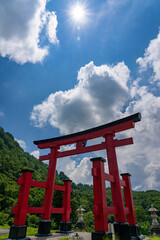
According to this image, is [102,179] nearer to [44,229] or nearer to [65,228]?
[44,229]

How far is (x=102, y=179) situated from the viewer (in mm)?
5785

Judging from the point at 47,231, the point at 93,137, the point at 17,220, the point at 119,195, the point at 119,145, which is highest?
the point at 93,137

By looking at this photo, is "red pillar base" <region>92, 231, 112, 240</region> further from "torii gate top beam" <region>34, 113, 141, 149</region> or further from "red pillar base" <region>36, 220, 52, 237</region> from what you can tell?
"torii gate top beam" <region>34, 113, 141, 149</region>

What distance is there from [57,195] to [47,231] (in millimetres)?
5622

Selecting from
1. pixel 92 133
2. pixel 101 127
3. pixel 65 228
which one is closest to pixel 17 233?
pixel 65 228

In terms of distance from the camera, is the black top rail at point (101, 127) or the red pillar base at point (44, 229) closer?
the black top rail at point (101, 127)

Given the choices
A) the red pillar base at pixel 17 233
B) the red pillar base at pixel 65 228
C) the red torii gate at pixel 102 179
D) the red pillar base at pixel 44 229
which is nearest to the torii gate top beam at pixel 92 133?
the red torii gate at pixel 102 179

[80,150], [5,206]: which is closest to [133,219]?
[80,150]

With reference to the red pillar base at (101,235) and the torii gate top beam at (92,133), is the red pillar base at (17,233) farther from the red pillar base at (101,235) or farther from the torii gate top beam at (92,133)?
the torii gate top beam at (92,133)

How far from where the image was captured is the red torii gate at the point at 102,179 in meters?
5.59

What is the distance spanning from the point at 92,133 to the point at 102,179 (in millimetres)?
3256

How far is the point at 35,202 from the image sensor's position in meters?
18.2

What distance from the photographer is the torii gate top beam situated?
7480mm

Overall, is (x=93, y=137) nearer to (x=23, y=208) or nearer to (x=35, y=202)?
(x=23, y=208)
